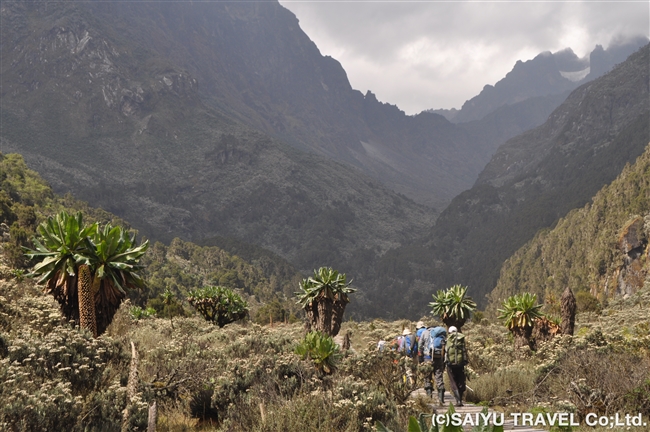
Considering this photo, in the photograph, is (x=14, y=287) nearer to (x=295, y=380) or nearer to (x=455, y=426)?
A: (x=295, y=380)

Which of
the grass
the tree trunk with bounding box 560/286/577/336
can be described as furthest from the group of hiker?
the tree trunk with bounding box 560/286/577/336

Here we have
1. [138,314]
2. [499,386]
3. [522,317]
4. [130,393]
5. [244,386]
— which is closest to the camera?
[130,393]

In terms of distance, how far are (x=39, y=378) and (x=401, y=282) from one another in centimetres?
15988

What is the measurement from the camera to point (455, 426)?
13.2ft

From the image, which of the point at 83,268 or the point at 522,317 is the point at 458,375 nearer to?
the point at 83,268

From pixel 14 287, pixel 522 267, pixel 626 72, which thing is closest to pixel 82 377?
pixel 14 287

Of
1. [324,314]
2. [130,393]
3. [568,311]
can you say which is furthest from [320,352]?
[568,311]

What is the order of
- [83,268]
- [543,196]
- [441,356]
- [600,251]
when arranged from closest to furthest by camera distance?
[83,268]
[441,356]
[600,251]
[543,196]

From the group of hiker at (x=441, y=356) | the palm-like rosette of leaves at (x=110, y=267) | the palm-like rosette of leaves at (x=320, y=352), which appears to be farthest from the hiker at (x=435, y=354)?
the palm-like rosette of leaves at (x=110, y=267)

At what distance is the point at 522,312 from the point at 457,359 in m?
10.7

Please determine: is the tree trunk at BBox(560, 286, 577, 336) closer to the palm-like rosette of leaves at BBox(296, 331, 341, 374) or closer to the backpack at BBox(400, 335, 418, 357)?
the backpack at BBox(400, 335, 418, 357)

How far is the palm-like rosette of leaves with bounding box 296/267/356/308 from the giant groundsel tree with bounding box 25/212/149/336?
11.9m

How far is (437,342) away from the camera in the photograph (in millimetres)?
11086

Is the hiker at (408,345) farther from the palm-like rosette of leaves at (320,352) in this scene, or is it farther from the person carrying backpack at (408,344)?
the palm-like rosette of leaves at (320,352)
